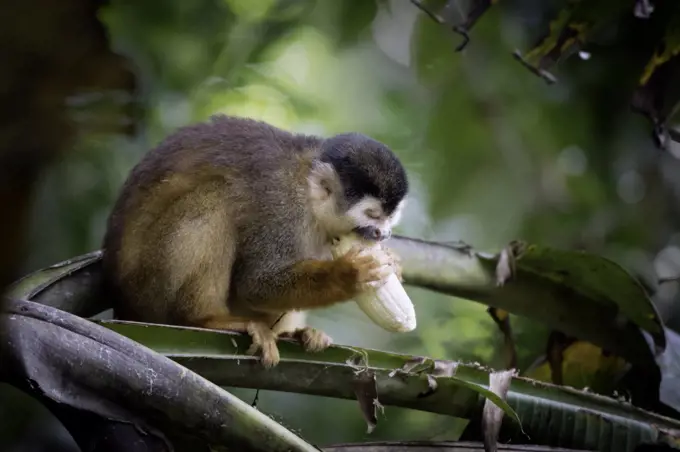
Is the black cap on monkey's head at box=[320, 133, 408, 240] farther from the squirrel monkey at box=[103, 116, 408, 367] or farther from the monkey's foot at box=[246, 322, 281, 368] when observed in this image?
the monkey's foot at box=[246, 322, 281, 368]

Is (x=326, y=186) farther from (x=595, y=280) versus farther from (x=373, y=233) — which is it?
(x=595, y=280)

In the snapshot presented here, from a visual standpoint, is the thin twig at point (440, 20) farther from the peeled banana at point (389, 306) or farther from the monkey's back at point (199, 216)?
the peeled banana at point (389, 306)

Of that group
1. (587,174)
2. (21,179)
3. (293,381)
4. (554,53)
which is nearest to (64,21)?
(21,179)

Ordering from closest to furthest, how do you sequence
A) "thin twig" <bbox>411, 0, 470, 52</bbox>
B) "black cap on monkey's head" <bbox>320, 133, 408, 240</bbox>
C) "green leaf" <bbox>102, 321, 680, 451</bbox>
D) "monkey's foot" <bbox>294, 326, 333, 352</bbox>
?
"green leaf" <bbox>102, 321, 680, 451</bbox>, "monkey's foot" <bbox>294, 326, 333, 352</bbox>, "black cap on monkey's head" <bbox>320, 133, 408, 240</bbox>, "thin twig" <bbox>411, 0, 470, 52</bbox>

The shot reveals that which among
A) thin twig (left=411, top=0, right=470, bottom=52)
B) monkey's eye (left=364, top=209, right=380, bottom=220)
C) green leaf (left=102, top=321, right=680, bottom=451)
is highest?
thin twig (left=411, top=0, right=470, bottom=52)

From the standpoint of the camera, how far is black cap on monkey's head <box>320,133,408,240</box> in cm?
174

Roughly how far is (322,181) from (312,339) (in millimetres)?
443

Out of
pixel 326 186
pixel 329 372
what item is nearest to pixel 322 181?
pixel 326 186

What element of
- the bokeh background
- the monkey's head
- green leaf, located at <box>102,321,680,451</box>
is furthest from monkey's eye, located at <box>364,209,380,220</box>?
the bokeh background

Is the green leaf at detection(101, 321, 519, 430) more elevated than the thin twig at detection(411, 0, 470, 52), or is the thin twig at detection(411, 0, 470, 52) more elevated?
the thin twig at detection(411, 0, 470, 52)

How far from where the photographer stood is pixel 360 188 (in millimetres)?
1746

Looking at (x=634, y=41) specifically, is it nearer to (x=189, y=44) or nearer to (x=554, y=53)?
(x=554, y=53)

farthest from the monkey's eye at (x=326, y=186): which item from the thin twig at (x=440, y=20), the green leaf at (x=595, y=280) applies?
the thin twig at (x=440, y=20)

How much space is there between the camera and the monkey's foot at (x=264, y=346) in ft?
4.80
